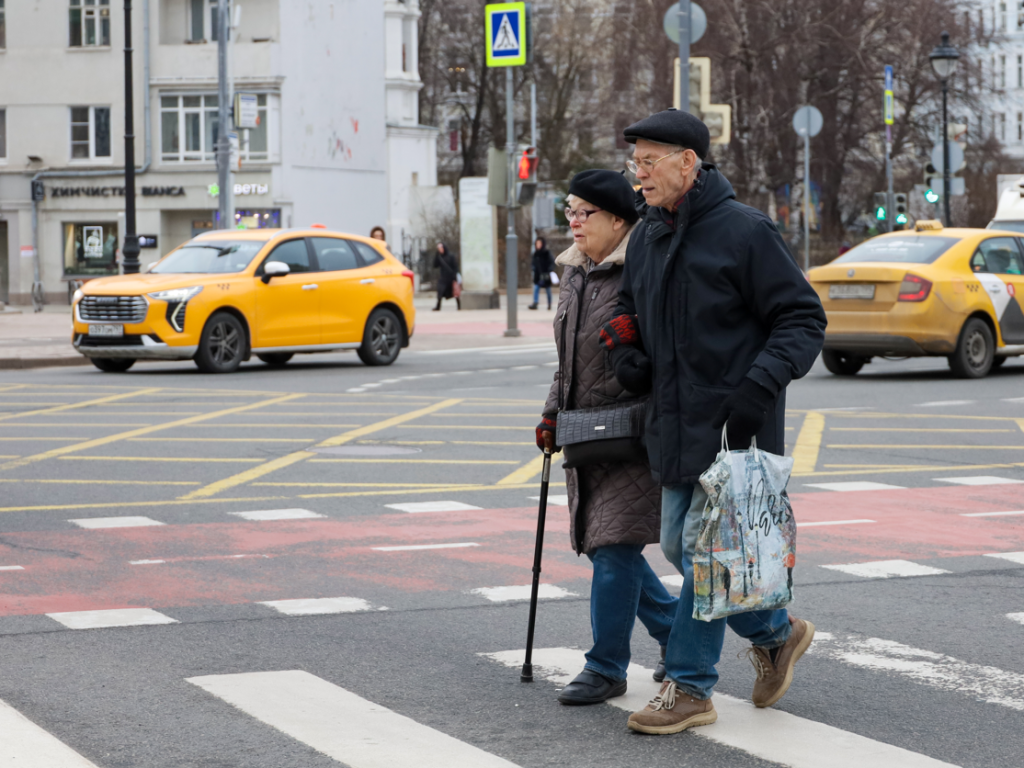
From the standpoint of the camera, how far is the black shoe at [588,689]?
5422mm

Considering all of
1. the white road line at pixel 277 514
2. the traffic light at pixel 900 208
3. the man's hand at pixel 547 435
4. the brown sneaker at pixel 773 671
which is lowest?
the white road line at pixel 277 514

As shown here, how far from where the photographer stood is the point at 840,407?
16047mm

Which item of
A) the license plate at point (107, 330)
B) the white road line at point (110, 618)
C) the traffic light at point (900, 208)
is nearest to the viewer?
the white road line at point (110, 618)

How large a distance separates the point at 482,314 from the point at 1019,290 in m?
20.3

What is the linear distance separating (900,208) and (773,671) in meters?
36.2

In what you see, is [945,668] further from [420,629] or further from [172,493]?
[172,493]

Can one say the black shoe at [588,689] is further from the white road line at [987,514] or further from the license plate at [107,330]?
the license plate at [107,330]

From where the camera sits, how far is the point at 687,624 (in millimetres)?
5172

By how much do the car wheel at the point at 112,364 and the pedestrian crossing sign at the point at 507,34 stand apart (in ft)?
27.9

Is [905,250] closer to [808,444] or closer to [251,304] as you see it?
[808,444]

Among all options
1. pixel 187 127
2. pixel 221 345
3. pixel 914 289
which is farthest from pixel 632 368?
pixel 187 127

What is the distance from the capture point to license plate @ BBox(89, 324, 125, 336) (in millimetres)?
20406

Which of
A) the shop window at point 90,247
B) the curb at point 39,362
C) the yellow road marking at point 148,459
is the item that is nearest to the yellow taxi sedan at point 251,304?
the curb at point 39,362

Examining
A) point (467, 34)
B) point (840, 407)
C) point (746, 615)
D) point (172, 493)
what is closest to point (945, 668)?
point (746, 615)
